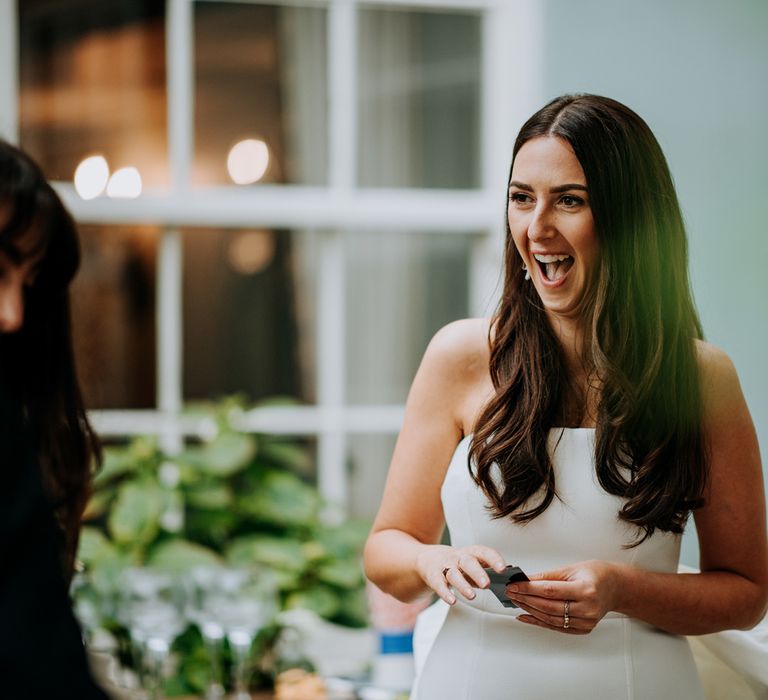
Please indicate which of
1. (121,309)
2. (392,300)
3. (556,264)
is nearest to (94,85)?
(121,309)

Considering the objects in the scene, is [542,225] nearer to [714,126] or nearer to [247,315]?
[714,126]

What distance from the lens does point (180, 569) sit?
2.74 meters

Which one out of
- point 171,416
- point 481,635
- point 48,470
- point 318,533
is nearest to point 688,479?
point 481,635

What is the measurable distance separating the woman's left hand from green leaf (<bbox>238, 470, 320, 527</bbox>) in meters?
1.64

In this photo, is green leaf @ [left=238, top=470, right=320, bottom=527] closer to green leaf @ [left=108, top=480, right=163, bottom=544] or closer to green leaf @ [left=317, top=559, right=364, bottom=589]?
green leaf @ [left=317, top=559, right=364, bottom=589]

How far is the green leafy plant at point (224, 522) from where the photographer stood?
2791 millimetres

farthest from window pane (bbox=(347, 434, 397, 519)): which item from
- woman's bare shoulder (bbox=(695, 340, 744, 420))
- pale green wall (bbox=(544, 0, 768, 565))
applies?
woman's bare shoulder (bbox=(695, 340, 744, 420))

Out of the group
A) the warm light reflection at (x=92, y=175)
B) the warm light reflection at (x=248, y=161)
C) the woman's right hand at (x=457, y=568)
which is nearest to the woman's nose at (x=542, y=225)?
the woman's right hand at (x=457, y=568)

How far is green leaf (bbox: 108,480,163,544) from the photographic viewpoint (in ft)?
9.13

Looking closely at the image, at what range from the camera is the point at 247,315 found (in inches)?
123

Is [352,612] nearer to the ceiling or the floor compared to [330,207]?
nearer to the floor

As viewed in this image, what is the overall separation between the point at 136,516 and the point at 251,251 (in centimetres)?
87

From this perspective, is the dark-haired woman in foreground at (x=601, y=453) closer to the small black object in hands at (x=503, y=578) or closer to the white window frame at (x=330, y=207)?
the small black object in hands at (x=503, y=578)

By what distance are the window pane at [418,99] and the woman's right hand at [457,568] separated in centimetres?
189
